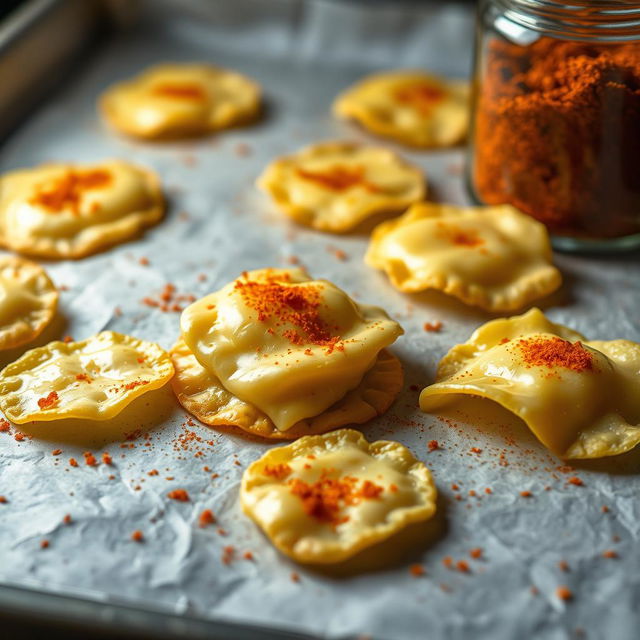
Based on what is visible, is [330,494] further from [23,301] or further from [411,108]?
[411,108]

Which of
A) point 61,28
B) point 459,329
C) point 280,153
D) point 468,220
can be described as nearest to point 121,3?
point 61,28

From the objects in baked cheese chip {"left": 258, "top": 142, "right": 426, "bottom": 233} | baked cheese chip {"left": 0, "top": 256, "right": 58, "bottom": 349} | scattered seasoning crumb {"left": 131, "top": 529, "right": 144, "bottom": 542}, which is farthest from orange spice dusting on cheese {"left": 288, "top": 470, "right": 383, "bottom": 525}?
baked cheese chip {"left": 258, "top": 142, "right": 426, "bottom": 233}

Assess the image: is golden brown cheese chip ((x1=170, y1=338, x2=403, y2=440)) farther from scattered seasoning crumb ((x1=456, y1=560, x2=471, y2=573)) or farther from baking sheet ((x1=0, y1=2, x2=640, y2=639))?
scattered seasoning crumb ((x1=456, y1=560, x2=471, y2=573))

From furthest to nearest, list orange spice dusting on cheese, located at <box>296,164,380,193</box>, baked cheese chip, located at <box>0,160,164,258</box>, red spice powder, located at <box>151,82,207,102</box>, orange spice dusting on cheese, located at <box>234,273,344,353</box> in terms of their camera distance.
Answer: red spice powder, located at <box>151,82,207,102</box>, orange spice dusting on cheese, located at <box>296,164,380,193</box>, baked cheese chip, located at <box>0,160,164,258</box>, orange spice dusting on cheese, located at <box>234,273,344,353</box>

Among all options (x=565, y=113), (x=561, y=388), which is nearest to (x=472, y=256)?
(x=565, y=113)

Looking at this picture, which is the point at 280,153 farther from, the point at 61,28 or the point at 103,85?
the point at 61,28

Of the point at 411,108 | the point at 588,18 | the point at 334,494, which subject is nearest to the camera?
the point at 334,494
